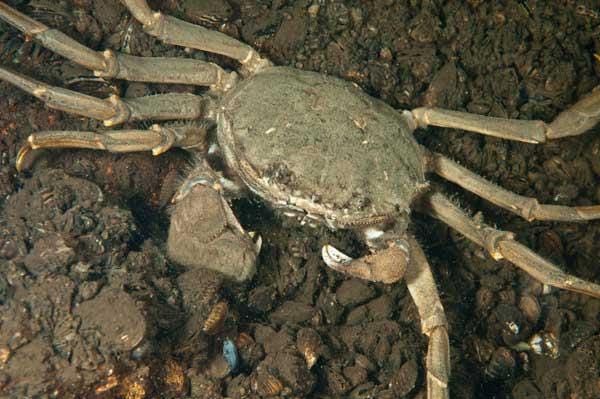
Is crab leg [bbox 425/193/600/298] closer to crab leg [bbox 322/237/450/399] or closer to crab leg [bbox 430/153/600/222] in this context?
crab leg [bbox 430/153/600/222]

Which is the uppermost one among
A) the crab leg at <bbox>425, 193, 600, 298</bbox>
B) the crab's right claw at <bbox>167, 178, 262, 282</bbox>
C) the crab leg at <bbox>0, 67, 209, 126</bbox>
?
the crab leg at <bbox>0, 67, 209, 126</bbox>

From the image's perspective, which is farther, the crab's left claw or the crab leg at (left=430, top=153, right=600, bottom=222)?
the crab leg at (left=430, top=153, right=600, bottom=222)

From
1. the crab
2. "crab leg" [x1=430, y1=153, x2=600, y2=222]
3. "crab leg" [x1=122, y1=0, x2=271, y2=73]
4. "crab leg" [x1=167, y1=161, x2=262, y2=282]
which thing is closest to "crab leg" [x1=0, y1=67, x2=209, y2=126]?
the crab

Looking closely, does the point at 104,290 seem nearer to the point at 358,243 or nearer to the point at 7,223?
the point at 7,223

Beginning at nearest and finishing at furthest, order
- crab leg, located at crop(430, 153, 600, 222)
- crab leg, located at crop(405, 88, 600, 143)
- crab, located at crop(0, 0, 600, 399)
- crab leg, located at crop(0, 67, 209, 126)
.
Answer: crab leg, located at crop(0, 67, 209, 126), crab, located at crop(0, 0, 600, 399), crab leg, located at crop(430, 153, 600, 222), crab leg, located at crop(405, 88, 600, 143)

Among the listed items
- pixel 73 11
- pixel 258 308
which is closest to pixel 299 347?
pixel 258 308

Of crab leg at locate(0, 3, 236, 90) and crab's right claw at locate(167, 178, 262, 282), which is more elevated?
crab leg at locate(0, 3, 236, 90)

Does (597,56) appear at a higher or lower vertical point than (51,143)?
higher
